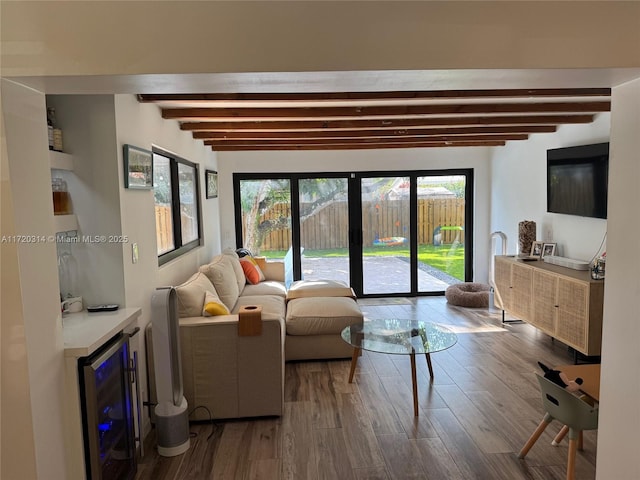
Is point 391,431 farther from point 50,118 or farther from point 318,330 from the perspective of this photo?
point 50,118

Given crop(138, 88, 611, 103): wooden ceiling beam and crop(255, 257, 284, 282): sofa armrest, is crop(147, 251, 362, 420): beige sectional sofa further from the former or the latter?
crop(255, 257, 284, 282): sofa armrest

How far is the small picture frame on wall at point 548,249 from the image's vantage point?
5.45 metres

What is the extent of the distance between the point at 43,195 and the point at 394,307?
203 inches

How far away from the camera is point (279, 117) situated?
410cm

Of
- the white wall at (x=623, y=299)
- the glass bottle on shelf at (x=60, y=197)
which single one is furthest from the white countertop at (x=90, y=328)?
the white wall at (x=623, y=299)

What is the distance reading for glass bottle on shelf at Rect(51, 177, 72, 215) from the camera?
8.79 feet

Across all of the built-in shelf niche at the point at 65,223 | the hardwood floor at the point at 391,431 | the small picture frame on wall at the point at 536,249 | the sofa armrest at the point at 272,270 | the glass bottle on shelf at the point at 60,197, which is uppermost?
the glass bottle on shelf at the point at 60,197

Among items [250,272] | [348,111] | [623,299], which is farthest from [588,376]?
[250,272]

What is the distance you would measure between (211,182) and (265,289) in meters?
1.59

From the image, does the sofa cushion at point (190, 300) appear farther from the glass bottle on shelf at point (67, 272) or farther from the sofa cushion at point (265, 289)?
the sofa cushion at point (265, 289)

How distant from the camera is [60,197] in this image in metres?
2.73

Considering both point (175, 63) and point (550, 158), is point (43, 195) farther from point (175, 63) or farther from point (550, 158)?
point (550, 158)

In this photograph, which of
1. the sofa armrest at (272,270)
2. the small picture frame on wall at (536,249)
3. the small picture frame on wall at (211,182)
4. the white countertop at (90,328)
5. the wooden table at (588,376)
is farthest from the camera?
the sofa armrest at (272,270)

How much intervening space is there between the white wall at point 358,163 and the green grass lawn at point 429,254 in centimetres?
35
